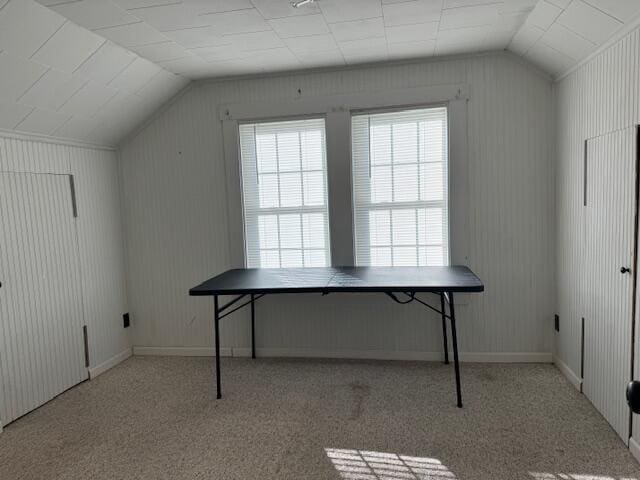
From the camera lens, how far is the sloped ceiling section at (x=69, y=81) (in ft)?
8.17

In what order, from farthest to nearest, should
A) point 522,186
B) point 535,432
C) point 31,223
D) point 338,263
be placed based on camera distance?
point 338,263 → point 522,186 → point 31,223 → point 535,432

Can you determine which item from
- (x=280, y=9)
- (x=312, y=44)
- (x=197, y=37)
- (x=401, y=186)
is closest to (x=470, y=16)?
(x=312, y=44)

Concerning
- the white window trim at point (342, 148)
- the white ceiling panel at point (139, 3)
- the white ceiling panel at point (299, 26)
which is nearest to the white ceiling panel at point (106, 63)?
→ the white ceiling panel at point (139, 3)

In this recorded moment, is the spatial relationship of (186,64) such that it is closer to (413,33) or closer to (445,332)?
(413,33)

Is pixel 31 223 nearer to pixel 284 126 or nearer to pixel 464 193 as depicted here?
pixel 284 126

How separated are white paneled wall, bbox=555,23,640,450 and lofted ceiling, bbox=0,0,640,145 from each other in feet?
0.48

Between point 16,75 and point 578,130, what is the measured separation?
3.66 metres

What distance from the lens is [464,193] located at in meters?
3.69

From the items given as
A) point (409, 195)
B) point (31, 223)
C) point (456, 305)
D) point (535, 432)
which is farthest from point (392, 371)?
point (31, 223)

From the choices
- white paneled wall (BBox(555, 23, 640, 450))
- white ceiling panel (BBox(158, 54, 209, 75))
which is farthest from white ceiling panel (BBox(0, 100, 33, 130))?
white paneled wall (BBox(555, 23, 640, 450))

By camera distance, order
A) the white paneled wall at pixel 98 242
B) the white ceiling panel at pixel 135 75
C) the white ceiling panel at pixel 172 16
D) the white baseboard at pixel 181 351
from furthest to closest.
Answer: the white baseboard at pixel 181 351 → the white paneled wall at pixel 98 242 → the white ceiling panel at pixel 135 75 → the white ceiling panel at pixel 172 16

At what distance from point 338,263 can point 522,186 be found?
164cm

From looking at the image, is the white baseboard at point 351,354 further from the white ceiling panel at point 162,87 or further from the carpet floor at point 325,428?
the white ceiling panel at point 162,87

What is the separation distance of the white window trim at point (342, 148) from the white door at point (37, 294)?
4.41ft
